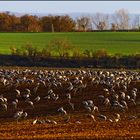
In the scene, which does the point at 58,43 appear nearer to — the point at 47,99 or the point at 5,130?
the point at 47,99

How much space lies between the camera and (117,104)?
22.4 metres

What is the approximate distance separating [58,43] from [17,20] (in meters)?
39.1

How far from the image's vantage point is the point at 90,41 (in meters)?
68.2

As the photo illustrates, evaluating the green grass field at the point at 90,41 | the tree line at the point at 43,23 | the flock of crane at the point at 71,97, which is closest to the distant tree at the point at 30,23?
the tree line at the point at 43,23

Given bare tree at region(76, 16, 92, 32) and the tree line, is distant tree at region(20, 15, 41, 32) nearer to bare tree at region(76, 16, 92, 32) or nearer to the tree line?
the tree line

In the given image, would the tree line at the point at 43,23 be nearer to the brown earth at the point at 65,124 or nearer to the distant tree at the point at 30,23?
the distant tree at the point at 30,23

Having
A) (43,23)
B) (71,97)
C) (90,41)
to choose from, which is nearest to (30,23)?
(43,23)

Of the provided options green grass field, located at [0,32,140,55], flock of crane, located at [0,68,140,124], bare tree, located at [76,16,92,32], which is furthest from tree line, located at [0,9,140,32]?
flock of crane, located at [0,68,140,124]

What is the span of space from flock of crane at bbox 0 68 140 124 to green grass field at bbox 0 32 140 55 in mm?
30366

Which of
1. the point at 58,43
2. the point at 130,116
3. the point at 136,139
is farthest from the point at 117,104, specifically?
the point at 58,43

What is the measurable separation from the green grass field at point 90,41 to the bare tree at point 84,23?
1210cm

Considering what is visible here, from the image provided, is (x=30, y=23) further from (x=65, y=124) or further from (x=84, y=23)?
(x=65, y=124)

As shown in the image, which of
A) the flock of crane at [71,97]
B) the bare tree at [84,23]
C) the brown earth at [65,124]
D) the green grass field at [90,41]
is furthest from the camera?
the bare tree at [84,23]

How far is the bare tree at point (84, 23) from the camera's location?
9012 cm
